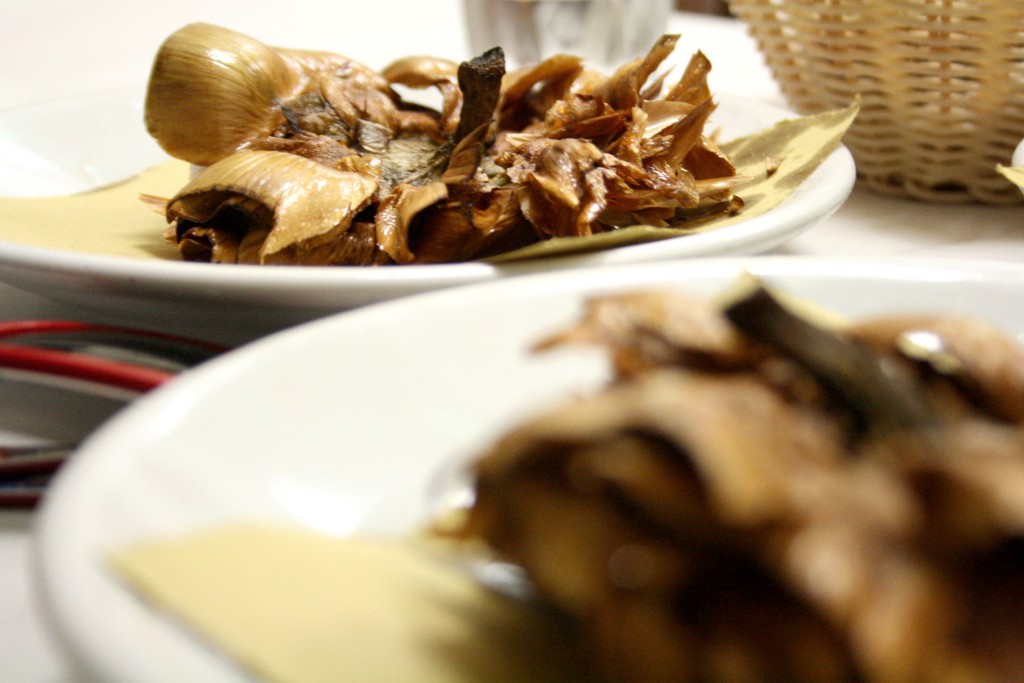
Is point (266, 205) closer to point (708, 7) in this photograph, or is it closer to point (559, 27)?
point (559, 27)

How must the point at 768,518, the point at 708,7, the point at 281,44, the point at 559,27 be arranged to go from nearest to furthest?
the point at 768,518 → the point at 559,27 → the point at 281,44 → the point at 708,7

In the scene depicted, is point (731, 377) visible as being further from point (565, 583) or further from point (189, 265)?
point (189, 265)

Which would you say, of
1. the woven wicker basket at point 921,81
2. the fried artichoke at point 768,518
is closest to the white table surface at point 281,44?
the woven wicker basket at point 921,81

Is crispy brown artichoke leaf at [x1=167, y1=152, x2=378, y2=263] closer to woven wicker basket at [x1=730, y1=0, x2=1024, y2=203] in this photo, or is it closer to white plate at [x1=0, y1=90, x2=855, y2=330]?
white plate at [x1=0, y1=90, x2=855, y2=330]

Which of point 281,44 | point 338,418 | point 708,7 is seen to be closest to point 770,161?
point 338,418

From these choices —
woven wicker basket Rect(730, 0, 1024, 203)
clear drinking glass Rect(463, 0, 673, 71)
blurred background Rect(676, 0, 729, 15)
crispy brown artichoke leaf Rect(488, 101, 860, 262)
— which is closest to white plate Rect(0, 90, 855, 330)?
crispy brown artichoke leaf Rect(488, 101, 860, 262)

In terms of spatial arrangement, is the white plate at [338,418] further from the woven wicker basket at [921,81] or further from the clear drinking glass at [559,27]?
the clear drinking glass at [559,27]

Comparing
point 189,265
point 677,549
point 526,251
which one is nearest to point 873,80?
point 526,251
